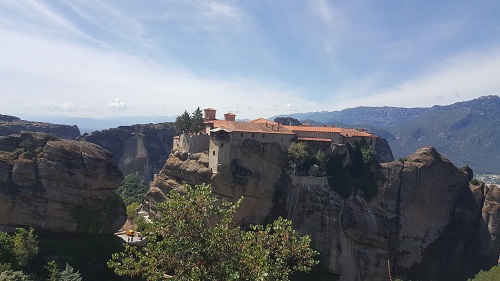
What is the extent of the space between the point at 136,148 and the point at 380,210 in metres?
87.5

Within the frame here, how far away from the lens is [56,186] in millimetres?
41312

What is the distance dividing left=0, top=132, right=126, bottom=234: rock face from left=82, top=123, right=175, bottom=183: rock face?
78.5 meters

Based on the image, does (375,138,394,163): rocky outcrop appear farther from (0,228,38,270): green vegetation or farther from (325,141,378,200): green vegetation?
(0,228,38,270): green vegetation

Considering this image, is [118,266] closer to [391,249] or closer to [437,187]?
[391,249]

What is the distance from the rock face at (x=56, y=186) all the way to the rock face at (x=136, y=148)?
7846 centimetres

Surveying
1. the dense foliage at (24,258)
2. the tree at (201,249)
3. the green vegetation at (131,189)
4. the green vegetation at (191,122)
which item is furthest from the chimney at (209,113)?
the tree at (201,249)

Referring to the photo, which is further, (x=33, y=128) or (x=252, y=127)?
(x=33, y=128)

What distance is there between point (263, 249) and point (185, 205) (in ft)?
11.7

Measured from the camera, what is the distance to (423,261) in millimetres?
61781

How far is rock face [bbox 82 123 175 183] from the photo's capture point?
4840 inches

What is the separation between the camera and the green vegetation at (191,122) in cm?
5981

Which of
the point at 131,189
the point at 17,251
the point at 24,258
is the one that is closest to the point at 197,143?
the point at 24,258

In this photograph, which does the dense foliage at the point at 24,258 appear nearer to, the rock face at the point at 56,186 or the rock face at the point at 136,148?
the rock face at the point at 56,186

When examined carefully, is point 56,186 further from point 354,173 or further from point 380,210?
point 380,210
